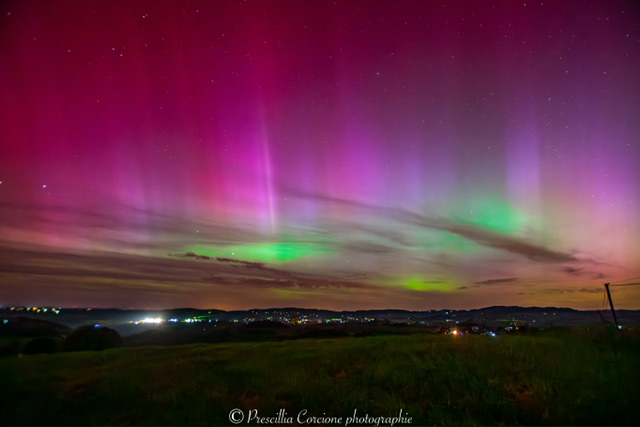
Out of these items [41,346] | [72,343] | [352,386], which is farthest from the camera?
[72,343]

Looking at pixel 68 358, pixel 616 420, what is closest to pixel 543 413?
pixel 616 420

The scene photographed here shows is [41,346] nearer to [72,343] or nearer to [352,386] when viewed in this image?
[72,343]

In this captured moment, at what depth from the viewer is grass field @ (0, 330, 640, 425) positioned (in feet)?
33.6

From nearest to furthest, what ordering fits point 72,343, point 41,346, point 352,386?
point 352,386, point 41,346, point 72,343

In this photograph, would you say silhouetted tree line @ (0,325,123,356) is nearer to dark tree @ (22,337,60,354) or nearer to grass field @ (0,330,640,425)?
dark tree @ (22,337,60,354)

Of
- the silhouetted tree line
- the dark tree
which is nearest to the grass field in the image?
the silhouetted tree line

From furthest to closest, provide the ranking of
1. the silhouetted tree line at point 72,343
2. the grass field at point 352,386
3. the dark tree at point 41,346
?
the dark tree at point 41,346
the silhouetted tree line at point 72,343
the grass field at point 352,386

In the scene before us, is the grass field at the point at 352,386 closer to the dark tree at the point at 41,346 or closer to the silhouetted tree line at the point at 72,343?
the silhouetted tree line at the point at 72,343

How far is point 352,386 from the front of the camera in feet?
40.0

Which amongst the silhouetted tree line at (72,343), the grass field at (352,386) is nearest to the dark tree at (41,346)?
the silhouetted tree line at (72,343)

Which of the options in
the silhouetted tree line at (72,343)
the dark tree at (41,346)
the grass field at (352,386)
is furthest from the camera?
the dark tree at (41,346)

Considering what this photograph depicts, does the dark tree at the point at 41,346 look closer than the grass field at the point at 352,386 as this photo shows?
No

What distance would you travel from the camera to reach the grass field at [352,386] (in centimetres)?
1023

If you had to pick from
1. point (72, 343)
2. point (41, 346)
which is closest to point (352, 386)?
point (41, 346)
